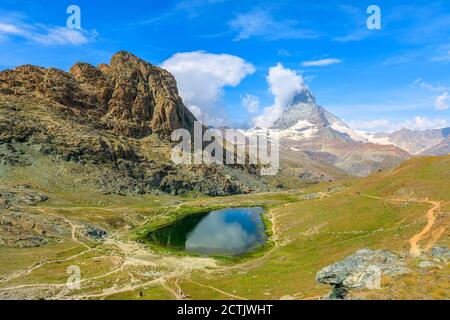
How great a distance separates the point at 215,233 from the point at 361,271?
283ft

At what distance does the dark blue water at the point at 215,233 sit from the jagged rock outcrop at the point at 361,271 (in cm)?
4900

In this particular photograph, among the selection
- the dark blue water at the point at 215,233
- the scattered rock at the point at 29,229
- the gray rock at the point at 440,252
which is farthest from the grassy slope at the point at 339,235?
the scattered rock at the point at 29,229

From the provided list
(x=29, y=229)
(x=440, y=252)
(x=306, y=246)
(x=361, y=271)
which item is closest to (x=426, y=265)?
(x=440, y=252)

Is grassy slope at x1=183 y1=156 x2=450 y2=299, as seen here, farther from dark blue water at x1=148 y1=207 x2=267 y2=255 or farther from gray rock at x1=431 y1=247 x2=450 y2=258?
dark blue water at x1=148 y1=207 x2=267 y2=255

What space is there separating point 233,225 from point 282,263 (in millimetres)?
66556

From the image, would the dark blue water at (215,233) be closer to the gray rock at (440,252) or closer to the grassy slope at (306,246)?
the grassy slope at (306,246)

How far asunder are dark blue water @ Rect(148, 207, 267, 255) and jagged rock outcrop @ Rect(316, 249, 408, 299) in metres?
49.0

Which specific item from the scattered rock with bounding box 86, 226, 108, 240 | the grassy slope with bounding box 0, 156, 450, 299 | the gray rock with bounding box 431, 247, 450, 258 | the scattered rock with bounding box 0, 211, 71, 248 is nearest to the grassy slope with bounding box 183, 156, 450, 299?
the grassy slope with bounding box 0, 156, 450, 299

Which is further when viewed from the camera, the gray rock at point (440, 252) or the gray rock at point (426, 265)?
the gray rock at point (440, 252)

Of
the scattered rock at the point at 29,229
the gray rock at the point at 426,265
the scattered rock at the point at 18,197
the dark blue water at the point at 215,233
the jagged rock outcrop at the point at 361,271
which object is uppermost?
the scattered rock at the point at 18,197

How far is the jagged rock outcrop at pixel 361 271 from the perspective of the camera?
42.3 meters
